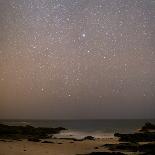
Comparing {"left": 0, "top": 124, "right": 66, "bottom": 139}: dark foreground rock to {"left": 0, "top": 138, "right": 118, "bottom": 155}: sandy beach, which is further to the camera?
{"left": 0, "top": 124, "right": 66, "bottom": 139}: dark foreground rock

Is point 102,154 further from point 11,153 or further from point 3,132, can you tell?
point 3,132

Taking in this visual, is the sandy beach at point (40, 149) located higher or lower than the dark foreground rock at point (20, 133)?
lower

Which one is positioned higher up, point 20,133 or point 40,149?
point 20,133

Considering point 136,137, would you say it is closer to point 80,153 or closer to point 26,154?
point 80,153

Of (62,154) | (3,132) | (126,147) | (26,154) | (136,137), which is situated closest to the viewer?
(26,154)

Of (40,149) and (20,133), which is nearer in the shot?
(40,149)

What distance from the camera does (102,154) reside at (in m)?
33.7

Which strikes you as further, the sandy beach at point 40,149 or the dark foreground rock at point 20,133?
the dark foreground rock at point 20,133

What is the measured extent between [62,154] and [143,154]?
24.3 feet

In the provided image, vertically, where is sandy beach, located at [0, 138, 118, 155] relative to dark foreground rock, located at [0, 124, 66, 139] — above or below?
below

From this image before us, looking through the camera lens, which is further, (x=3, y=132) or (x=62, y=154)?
(x=3, y=132)

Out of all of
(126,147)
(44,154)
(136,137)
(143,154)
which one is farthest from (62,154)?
(136,137)

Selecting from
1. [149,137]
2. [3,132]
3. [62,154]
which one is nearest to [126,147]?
[62,154]

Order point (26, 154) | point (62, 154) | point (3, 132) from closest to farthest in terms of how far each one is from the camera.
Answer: point (26, 154) < point (62, 154) < point (3, 132)
